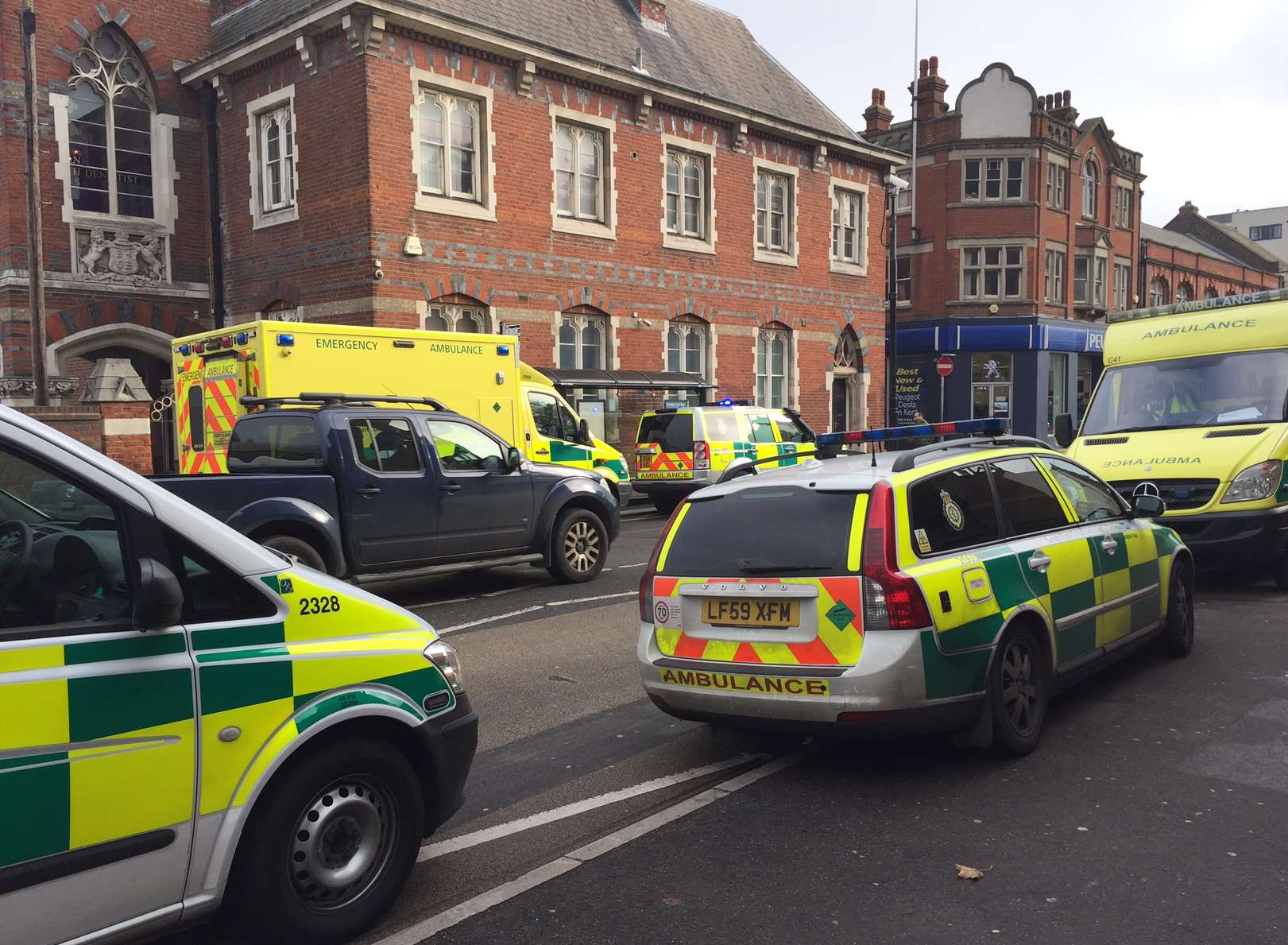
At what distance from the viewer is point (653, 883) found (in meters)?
3.82

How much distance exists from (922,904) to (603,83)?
19984 millimetres

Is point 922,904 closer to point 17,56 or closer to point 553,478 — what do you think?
point 553,478

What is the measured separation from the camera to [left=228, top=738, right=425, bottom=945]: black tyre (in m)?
3.14

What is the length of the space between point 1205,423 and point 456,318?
42.7 ft

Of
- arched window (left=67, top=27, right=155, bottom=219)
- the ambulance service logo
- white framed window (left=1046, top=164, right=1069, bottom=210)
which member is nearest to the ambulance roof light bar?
the ambulance service logo

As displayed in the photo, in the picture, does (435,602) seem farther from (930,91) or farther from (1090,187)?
(1090,187)

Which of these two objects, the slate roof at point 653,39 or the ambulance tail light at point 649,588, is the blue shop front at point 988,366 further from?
the ambulance tail light at point 649,588

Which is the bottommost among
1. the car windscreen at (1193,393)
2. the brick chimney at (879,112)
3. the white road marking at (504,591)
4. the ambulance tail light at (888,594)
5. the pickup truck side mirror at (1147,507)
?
the white road marking at (504,591)

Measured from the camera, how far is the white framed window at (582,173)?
824 inches

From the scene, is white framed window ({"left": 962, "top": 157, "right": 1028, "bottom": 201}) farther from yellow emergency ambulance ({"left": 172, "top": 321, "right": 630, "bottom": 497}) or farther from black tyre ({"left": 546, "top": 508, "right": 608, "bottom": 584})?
black tyre ({"left": 546, "top": 508, "right": 608, "bottom": 584})

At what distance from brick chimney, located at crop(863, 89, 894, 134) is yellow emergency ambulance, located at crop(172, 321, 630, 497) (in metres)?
29.8

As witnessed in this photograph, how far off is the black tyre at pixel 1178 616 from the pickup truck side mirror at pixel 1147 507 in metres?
0.43

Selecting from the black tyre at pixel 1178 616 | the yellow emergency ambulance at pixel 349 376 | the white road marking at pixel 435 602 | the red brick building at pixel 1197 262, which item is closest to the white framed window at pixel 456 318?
the yellow emergency ambulance at pixel 349 376

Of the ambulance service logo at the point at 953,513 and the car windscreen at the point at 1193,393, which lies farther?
the car windscreen at the point at 1193,393
